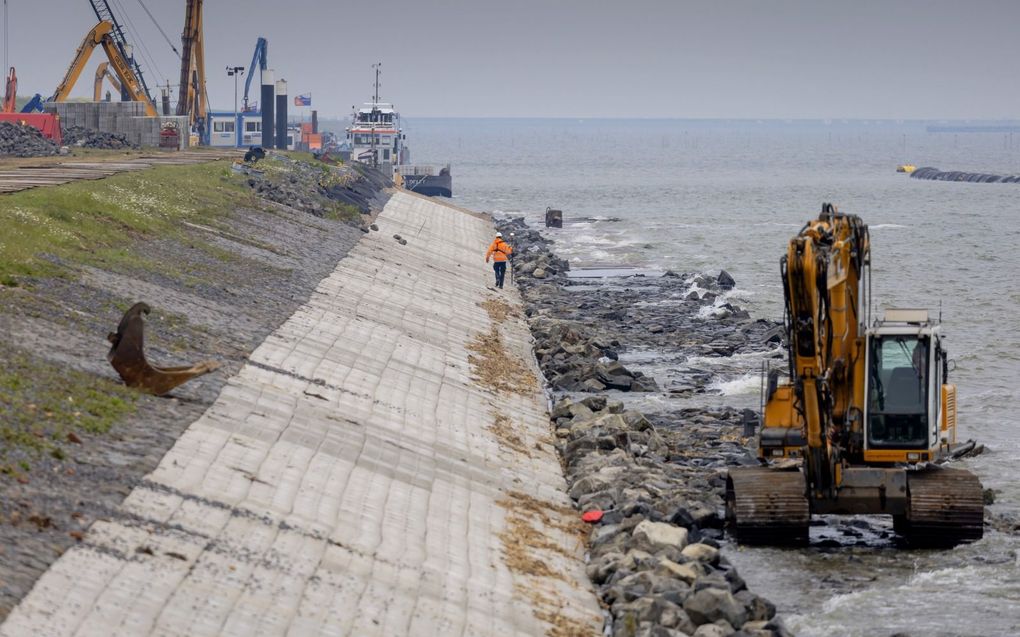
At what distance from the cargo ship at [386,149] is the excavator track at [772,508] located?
84333 mm

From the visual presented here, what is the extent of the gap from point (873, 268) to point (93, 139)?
128ft

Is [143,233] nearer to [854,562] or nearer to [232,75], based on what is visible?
[854,562]

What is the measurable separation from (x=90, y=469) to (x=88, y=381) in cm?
364

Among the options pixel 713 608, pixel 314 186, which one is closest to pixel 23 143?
pixel 314 186

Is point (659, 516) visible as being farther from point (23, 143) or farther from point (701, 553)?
point (23, 143)

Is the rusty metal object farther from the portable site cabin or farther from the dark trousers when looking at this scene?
the portable site cabin

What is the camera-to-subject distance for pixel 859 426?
64.5 ft

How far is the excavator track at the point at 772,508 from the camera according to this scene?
19.8m

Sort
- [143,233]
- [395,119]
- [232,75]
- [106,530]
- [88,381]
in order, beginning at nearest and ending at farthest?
[106,530] → [88,381] → [143,233] → [395,119] → [232,75]

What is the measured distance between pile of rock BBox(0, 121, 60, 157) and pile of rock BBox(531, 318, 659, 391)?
100ft

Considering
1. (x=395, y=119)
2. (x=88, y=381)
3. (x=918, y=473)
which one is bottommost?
(x=918, y=473)

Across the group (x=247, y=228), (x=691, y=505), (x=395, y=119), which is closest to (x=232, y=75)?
(x=395, y=119)

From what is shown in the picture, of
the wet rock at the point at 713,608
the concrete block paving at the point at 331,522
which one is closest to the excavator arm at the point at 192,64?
the concrete block paving at the point at 331,522

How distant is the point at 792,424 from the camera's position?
20719 millimetres
